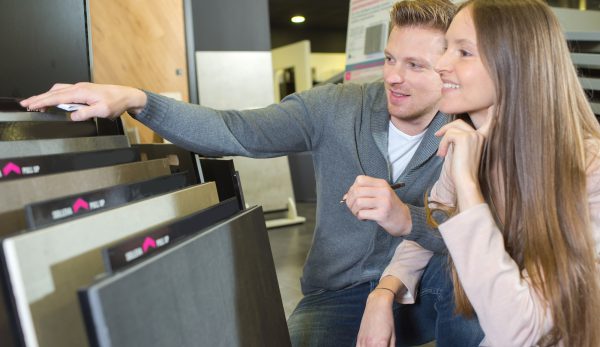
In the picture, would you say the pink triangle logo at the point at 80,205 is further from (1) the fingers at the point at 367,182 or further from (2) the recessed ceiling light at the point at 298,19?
(2) the recessed ceiling light at the point at 298,19

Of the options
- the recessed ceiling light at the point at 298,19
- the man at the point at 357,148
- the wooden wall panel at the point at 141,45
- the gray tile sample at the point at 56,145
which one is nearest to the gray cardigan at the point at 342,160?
the man at the point at 357,148

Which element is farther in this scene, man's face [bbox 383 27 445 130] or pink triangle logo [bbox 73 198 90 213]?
man's face [bbox 383 27 445 130]

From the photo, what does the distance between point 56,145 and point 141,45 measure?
Answer: 233cm

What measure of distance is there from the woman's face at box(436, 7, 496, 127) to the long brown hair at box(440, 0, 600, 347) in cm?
2

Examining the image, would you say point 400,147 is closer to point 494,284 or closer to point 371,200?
point 371,200

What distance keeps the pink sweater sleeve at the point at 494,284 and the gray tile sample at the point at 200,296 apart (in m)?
0.28

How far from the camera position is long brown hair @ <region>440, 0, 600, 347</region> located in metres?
0.74

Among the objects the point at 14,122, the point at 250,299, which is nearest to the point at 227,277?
the point at 250,299

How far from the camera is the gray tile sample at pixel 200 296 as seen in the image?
43 centimetres

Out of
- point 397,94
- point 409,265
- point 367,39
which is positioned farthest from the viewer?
point 367,39

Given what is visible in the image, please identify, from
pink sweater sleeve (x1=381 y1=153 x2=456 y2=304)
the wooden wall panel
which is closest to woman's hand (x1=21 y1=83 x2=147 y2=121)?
pink sweater sleeve (x1=381 y1=153 x2=456 y2=304)

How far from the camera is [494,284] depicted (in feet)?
2.30

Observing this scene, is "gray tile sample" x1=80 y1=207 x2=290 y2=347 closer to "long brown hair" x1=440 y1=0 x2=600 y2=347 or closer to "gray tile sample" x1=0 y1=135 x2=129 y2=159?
"gray tile sample" x1=0 y1=135 x2=129 y2=159

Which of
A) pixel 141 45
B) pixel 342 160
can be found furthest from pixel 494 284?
pixel 141 45
